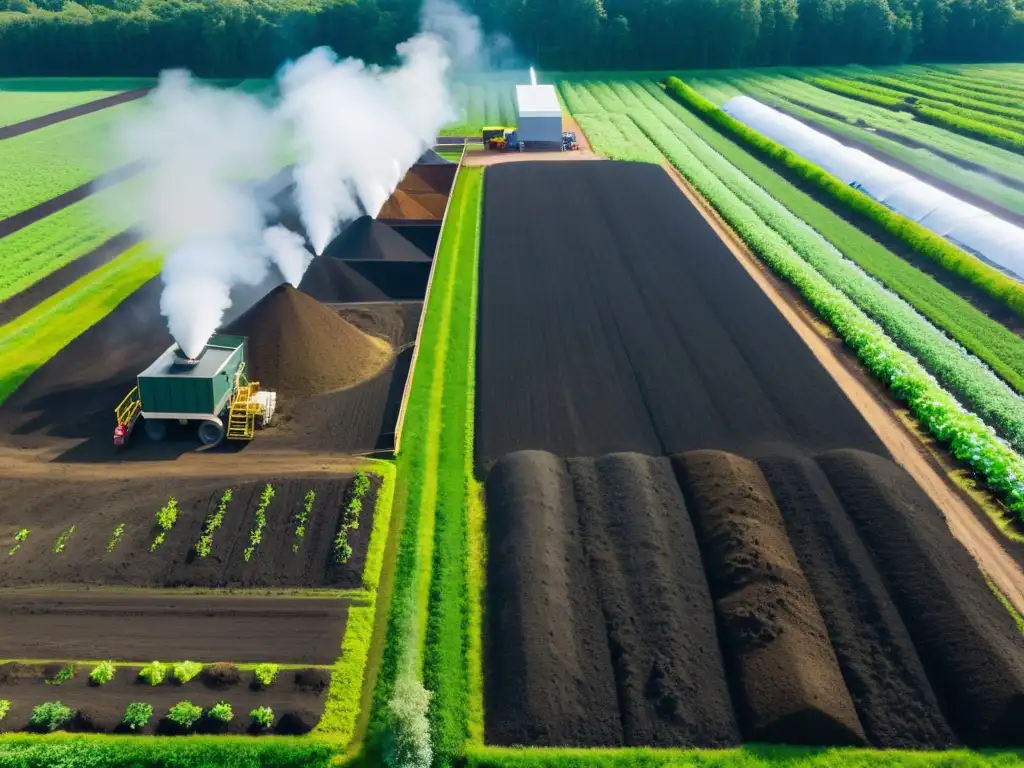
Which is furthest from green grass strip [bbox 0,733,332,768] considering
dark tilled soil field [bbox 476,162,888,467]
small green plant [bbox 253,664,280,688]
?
dark tilled soil field [bbox 476,162,888,467]

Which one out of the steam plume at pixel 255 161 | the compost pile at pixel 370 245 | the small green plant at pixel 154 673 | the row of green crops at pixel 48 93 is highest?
the row of green crops at pixel 48 93

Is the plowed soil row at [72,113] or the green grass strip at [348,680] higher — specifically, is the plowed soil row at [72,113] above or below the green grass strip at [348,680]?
above

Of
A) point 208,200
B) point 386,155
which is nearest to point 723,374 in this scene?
point 386,155

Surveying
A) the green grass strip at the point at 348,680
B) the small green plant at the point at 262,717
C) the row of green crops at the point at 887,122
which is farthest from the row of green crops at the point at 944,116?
the small green plant at the point at 262,717

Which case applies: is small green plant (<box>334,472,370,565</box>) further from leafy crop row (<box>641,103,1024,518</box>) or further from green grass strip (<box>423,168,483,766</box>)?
leafy crop row (<box>641,103,1024,518</box>)

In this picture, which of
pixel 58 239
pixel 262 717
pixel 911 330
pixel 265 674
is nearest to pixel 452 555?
pixel 265 674

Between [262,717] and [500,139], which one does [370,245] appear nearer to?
[500,139]

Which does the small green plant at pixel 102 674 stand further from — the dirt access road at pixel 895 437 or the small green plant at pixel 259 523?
the dirt access road at pixel 895 437
